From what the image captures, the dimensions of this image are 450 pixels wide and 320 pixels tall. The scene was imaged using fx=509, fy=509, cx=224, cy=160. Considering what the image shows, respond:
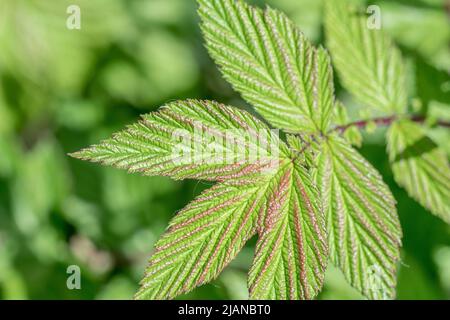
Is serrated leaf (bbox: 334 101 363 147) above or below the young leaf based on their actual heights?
above

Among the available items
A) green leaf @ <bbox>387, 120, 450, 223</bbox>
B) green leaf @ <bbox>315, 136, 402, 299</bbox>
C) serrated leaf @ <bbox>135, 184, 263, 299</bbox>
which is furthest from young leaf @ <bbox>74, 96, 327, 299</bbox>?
green leaf @ <bbox>387, 120, 450, 223</bbox>

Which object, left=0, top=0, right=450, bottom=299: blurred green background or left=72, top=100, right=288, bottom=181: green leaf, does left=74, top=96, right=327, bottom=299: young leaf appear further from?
left=0, top=0, right=450, bottom=299: blurred green background

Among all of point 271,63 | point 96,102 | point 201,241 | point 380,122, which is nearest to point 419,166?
point 380,122

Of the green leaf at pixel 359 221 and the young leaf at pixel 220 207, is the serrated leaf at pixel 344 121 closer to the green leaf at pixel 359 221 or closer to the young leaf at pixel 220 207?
the green leaf at pixel 359 221

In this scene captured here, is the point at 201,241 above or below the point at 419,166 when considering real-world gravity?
below

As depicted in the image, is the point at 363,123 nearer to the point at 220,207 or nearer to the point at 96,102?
the point at 220,207

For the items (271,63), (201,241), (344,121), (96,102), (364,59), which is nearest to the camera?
(201,241)
